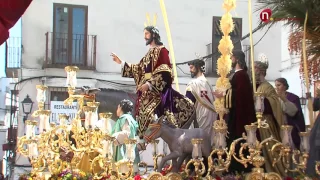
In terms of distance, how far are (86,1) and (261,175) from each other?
8.01 meters

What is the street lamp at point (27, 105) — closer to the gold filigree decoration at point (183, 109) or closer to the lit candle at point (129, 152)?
the gold filigree decoration at point (183, 109)

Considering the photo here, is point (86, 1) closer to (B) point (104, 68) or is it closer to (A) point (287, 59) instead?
(B) point (104, 68)

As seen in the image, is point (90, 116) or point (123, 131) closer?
point (90, 116)

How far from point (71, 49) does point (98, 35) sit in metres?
0.58

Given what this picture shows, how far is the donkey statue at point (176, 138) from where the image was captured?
5.23 meters

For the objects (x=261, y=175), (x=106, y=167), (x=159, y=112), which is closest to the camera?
(x=261, y=175)

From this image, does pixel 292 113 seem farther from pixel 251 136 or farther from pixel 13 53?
pixel 13 53

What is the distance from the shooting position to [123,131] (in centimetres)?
609

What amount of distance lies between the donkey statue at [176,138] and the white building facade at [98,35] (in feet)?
21.0

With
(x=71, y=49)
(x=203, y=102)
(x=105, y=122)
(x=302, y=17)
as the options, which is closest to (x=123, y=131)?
(x=105, y=122)

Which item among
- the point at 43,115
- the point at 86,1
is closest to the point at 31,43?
the point at 86,1

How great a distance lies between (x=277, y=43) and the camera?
12492 millimetres

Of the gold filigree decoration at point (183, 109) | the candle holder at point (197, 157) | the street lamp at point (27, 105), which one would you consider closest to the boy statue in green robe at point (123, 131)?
the gold filigree decoration at point (183, 109)

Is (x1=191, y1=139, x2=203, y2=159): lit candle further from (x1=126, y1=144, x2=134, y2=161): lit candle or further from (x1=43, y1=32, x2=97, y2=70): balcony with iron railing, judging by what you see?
(x1=43, y1=32, x2=97, y2=70): balcony with iron railing
